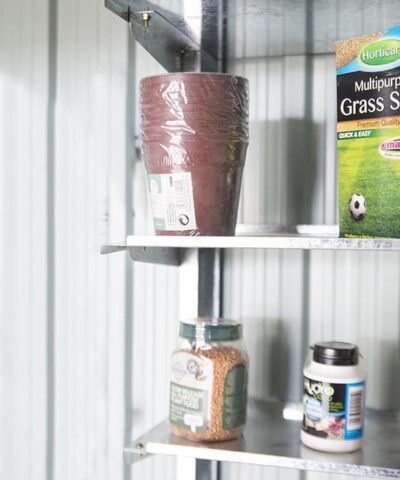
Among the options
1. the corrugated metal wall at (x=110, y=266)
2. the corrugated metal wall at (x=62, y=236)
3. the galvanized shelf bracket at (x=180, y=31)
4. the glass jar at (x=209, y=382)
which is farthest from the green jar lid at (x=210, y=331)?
the galvanized shelf bracket at (x=180, y=31)

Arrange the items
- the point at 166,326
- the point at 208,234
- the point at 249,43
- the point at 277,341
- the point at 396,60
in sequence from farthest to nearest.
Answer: the point at 166,326 → the point at 277,341 → the point at 249,43 → the point at 208,234 → the point at 396,60

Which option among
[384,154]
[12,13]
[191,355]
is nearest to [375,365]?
[191,355]

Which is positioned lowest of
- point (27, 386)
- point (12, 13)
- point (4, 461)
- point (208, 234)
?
point (4, 461)

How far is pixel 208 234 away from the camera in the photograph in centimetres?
136

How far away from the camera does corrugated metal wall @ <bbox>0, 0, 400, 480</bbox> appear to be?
1650 mm

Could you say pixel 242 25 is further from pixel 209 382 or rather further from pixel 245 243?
pixel 209 382

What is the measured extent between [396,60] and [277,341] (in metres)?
0.69

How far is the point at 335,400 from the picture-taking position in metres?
1.34

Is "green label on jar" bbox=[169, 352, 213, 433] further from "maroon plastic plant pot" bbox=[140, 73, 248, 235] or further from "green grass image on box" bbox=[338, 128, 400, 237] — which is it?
"green grass image on box" bbox=[338, 128, 400, 237]

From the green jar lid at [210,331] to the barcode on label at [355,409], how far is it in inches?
9.6

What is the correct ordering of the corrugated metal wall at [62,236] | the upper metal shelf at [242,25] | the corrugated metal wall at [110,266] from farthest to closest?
1. the corrugated metal wall at [62,236]
2. the corrugated metal wall at [110,266]
3. the upper metal shelf at [242,25]

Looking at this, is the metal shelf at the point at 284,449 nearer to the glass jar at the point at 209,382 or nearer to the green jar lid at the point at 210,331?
the glass jar at the point at 209,382

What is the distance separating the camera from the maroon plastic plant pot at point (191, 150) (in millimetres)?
1350

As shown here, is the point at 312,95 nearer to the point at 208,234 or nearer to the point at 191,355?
the point at 208,234
